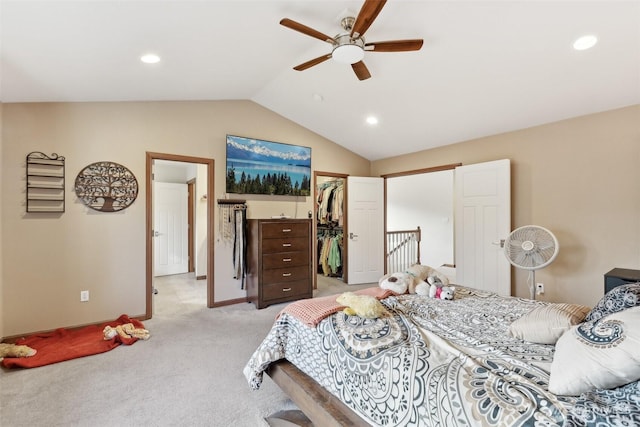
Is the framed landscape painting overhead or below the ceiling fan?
below

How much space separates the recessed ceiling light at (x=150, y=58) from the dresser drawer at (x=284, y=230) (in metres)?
2.13

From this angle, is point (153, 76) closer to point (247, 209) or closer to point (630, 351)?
point (247, 209)

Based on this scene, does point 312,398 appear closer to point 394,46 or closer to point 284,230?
point 394,46

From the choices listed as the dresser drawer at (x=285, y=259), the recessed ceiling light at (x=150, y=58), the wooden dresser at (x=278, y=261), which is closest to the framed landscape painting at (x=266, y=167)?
the wooden dresser at (x=278, y=261)

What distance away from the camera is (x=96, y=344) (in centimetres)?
289

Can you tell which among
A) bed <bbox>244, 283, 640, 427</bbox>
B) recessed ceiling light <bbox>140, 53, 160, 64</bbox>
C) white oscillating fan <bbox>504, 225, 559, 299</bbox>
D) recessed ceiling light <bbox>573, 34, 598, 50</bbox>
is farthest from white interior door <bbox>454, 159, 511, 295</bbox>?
recessed ceiling light <bbox>140, 53, 160, 64</bbox>

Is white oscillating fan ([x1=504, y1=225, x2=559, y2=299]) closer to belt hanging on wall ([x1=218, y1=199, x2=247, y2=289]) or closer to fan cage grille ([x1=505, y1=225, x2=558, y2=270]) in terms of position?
fan cage grille ([x1=505, y1=225, x2=558, y2=270])

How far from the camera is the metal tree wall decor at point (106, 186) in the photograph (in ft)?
11.0

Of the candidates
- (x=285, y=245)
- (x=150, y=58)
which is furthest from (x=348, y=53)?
(x=285, y=245)

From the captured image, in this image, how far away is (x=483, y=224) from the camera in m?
4.02

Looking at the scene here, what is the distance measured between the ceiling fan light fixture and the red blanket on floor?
10.6ft

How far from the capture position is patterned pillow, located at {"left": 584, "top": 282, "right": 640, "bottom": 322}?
1.42 meters

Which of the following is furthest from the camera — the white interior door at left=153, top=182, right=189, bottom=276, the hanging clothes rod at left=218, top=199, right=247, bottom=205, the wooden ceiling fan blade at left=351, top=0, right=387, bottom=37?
the white interior door at left=153, top=182, right=189, bottom=276

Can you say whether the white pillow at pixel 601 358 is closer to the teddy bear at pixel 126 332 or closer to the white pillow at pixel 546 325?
the white pillow at pixel 546 325
